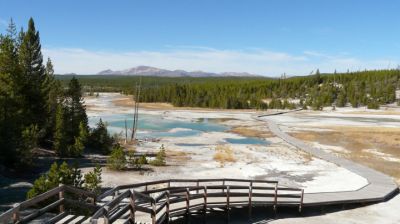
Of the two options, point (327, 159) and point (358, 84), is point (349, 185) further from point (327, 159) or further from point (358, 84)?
point (358, 84)

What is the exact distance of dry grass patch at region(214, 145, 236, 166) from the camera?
32509 millimetres

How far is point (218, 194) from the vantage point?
1536 centimetres

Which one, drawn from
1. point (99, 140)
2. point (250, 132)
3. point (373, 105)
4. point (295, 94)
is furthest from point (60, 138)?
point (295, 94)

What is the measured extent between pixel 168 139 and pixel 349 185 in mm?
26441

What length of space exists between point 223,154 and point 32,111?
16312mm

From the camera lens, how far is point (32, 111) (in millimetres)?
32000

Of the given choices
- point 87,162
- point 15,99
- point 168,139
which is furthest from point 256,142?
point 15,99

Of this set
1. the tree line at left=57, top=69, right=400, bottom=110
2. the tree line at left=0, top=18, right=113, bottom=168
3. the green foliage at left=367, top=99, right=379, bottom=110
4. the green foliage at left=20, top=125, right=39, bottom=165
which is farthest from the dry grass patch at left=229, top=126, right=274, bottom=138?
the green foliage at left=367, top=99, right=379, bottom=110

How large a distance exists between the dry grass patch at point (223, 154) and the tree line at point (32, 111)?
9992mm

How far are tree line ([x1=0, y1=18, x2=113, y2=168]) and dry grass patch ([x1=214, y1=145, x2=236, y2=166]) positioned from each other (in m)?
9.99

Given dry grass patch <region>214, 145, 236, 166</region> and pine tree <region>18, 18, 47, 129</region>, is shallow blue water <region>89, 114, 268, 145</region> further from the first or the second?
pine tree <region>18, 18, 47, 129</region>

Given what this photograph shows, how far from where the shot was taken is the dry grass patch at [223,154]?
32.5 metres

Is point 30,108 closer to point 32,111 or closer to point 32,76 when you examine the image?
point 32,111

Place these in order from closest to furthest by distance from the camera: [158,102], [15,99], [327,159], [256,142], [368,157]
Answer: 1. [15,99]
2. [327,159]
3. [368,157]
4. [256,142]
5. [158,102]
